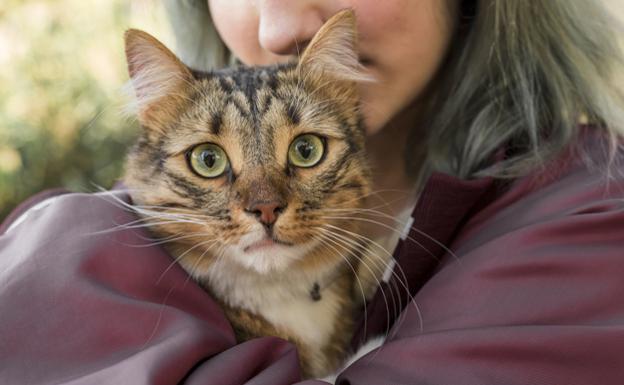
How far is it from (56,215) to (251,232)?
36 centimetres

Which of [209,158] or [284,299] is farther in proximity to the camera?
[284,299]

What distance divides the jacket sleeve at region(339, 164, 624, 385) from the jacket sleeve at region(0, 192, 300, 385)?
0.73 ft

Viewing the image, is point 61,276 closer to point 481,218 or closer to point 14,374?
point 14,374

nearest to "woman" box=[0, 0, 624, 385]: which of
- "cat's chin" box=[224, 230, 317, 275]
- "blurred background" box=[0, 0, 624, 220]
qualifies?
"cat's chin" box=[224, 230, 317, 275]

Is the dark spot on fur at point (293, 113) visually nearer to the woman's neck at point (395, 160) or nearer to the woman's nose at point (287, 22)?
the woman's nose at point (287, 22)

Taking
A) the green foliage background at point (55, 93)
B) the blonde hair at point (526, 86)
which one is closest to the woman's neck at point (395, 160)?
the blonde hair at point (526, 86)

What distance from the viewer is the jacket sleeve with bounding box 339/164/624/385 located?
40.5 inches

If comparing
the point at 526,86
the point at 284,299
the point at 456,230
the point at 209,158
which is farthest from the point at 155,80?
the point at 526,86

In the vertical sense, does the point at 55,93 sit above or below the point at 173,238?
above

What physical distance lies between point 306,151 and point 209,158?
200 mm

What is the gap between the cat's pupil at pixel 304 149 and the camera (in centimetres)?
139

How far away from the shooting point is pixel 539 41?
157 centimetres

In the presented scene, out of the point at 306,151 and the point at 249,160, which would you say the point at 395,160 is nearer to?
the point at 306,151

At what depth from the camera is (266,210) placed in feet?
4.15
